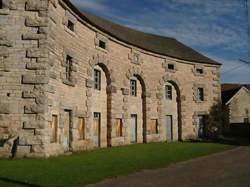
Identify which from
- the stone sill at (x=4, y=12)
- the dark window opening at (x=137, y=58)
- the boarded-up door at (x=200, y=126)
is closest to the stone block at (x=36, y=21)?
the stone sill at (x=4, y=12)

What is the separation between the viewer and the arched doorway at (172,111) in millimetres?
29938

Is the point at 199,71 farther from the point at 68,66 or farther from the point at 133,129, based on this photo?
the point at 68,66

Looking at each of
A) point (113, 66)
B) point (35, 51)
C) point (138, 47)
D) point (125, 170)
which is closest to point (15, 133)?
point (35, 51)

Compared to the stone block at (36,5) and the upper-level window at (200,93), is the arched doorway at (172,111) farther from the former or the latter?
the stone block at (36,5)

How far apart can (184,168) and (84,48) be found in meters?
10.2

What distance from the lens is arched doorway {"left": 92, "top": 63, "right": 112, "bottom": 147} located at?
72.2ft

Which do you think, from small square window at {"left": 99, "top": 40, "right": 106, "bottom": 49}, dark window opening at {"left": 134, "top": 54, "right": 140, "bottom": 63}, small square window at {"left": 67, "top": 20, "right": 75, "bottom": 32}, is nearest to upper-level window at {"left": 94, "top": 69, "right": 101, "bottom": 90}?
small square window at {"left": 99, "top": 40, "right": 106, "bottom": 49}

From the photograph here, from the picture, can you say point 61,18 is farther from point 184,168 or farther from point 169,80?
point 169,80

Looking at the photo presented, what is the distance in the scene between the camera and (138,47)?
26781mm

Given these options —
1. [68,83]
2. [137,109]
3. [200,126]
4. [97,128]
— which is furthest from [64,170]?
[200,126]

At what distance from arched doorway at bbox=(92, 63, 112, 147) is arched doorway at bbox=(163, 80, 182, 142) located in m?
7.77

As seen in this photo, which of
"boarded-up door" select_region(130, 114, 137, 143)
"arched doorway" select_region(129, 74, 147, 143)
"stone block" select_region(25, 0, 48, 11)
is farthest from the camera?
"arched doorway" select_region(129, 74, 147, 143)

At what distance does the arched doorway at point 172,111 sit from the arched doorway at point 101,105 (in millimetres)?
7773

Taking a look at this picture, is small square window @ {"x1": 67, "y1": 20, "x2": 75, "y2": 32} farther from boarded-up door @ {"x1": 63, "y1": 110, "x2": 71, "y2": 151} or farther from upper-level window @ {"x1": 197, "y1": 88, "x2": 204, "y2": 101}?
upper-level window @ {"x1": 197, "y1": 88, "x2": 204, "y2": 101}
